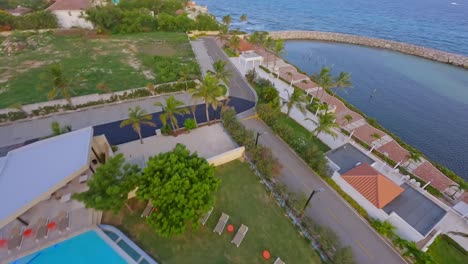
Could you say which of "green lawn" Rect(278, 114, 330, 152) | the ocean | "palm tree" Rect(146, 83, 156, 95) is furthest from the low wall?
the ocean

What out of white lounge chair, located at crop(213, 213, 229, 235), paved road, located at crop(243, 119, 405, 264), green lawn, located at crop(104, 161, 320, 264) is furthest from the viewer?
paved road, located at crop(243, 119, 405, 264)

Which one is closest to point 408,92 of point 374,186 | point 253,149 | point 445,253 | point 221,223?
point 374,186

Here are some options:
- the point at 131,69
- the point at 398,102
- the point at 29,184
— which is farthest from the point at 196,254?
the point at 398,102

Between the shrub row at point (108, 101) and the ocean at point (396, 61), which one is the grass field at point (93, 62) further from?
the ocean at point (396, 61)

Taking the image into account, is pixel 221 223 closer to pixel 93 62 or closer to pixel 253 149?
Answer: pixel 253 149

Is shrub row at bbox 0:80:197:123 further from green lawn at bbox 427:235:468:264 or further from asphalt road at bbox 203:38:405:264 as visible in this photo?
green lawn at bbox 427:235:468:264

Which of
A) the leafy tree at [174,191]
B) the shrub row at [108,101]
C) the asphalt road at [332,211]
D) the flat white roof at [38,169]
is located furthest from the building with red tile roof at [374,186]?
the shrub row at [108,101]
